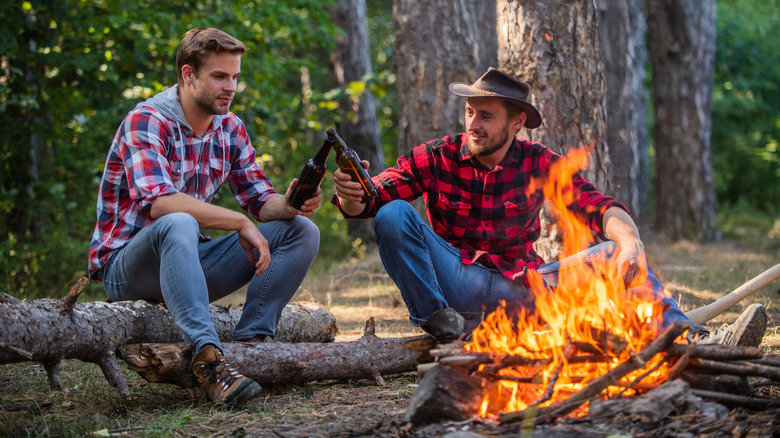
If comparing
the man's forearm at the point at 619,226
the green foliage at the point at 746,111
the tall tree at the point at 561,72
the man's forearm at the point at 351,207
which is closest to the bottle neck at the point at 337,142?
the man's forearm at the point at 351,207

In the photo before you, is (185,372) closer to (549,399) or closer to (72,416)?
(72,416)

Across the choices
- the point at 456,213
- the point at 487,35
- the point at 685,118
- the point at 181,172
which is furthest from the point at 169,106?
the point at 685,118

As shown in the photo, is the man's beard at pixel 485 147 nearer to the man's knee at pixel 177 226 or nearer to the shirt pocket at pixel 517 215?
the shirt pocket at pixel 517 215

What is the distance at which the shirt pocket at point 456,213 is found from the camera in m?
4.14

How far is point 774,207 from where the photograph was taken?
19.1 meters

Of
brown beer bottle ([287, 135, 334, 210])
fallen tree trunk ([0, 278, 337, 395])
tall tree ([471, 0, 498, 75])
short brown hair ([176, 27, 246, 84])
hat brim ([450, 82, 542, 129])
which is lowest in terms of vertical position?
fallen tree trunk ([0, 278, 337, 395])

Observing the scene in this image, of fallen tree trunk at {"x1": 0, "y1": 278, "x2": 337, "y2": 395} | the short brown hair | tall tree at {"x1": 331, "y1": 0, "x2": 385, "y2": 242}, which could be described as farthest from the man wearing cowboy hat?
tall tree at {"x1": 331, "y1": 0, "x2": 385, "y2": 242}

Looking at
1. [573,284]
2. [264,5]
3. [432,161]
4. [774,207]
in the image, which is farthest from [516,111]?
[774,207]

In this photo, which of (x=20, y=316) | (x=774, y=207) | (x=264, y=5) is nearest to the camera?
(x=20, y=316)

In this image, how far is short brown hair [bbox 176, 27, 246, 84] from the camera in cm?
375

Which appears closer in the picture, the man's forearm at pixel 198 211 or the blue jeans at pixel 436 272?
the man's forearm at pixel 198 211

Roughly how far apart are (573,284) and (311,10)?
6.38 m

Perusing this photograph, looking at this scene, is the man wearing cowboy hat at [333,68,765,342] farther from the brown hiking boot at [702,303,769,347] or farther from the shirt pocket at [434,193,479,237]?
the brown hiking boot at [702,303,769,347]

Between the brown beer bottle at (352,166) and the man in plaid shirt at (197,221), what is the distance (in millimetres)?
280
